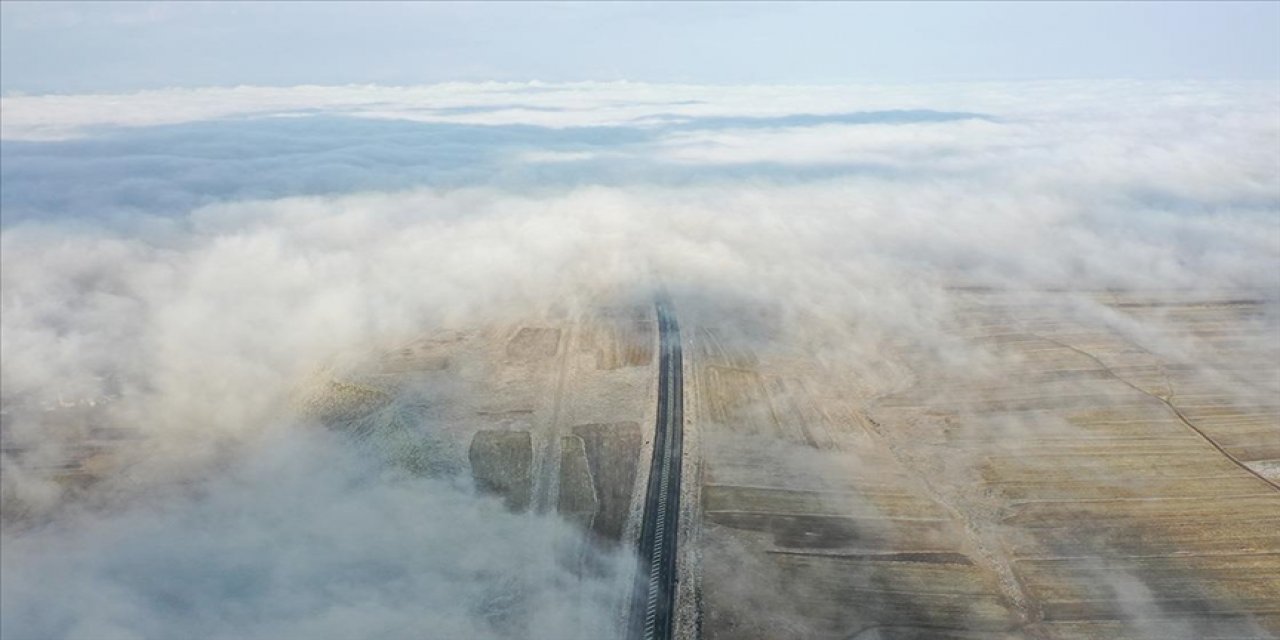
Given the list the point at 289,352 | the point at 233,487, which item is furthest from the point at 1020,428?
the point at 289,352

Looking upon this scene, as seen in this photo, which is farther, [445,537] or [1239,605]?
[445,537]

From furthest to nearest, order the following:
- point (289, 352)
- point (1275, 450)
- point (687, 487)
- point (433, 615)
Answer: point (289, 352)
point (1275, 450)
point (687, 487)
point (433, 615)

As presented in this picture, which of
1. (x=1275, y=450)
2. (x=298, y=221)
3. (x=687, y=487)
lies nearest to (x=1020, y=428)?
(x=1275, y=450)

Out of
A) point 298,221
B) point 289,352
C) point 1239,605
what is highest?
point 298,221

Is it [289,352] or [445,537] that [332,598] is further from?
[289,352]

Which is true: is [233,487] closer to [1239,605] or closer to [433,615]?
[433,615]

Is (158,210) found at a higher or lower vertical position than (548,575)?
higher

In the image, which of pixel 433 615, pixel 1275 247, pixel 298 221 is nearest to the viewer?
pixel 433 615
